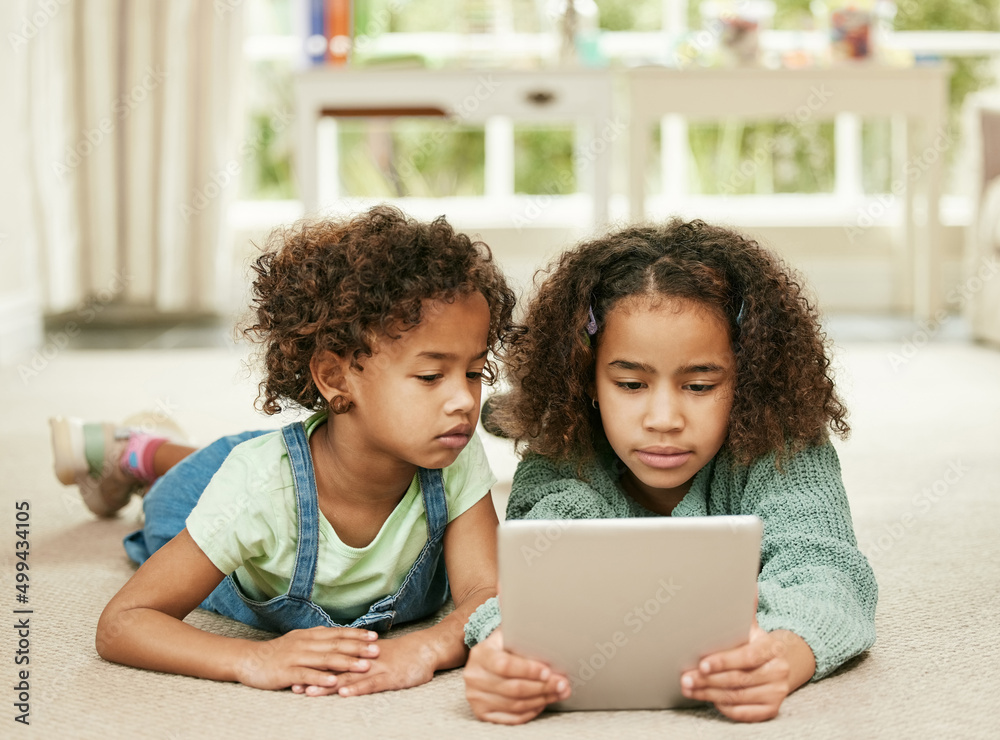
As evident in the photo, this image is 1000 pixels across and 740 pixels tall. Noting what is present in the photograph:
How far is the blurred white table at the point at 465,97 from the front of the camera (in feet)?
9.39

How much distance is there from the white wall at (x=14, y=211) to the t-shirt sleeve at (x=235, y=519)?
2201 mm

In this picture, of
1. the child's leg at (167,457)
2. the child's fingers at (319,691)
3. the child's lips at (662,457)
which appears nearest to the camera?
the child's fingers at (319,691)

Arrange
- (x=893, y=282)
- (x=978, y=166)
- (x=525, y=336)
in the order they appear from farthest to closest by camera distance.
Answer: (x=893, y=282), (x=978, y=166), (x=525, y=336)

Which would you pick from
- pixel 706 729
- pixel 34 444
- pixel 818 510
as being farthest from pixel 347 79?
pixel 706 729

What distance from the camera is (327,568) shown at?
1.01 m

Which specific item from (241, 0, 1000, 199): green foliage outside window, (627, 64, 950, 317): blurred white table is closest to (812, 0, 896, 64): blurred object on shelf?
(627, 64, 950, 317): blurred white table

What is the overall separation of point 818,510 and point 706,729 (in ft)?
0.85

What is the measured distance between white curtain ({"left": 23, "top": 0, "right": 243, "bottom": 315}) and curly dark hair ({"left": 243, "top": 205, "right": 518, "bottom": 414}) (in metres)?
2.59

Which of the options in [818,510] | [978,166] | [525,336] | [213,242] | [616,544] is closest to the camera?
[616,544]

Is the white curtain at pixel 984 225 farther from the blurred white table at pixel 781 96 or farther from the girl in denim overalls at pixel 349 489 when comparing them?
the girl in denim overalls at pixel 349 489

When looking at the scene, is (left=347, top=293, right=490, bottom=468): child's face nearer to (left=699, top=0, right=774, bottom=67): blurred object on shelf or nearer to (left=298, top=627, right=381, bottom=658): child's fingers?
(left=298, top=627, right=381, bottom=658): child's fingers

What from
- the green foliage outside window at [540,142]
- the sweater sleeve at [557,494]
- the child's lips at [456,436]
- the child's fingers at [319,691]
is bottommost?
the child's fingers at [319,691]

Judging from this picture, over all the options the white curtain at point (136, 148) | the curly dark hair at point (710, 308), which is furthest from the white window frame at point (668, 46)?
the curly dark hair at point (710, 308)

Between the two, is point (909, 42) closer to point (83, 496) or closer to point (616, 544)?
point (83, 496)
